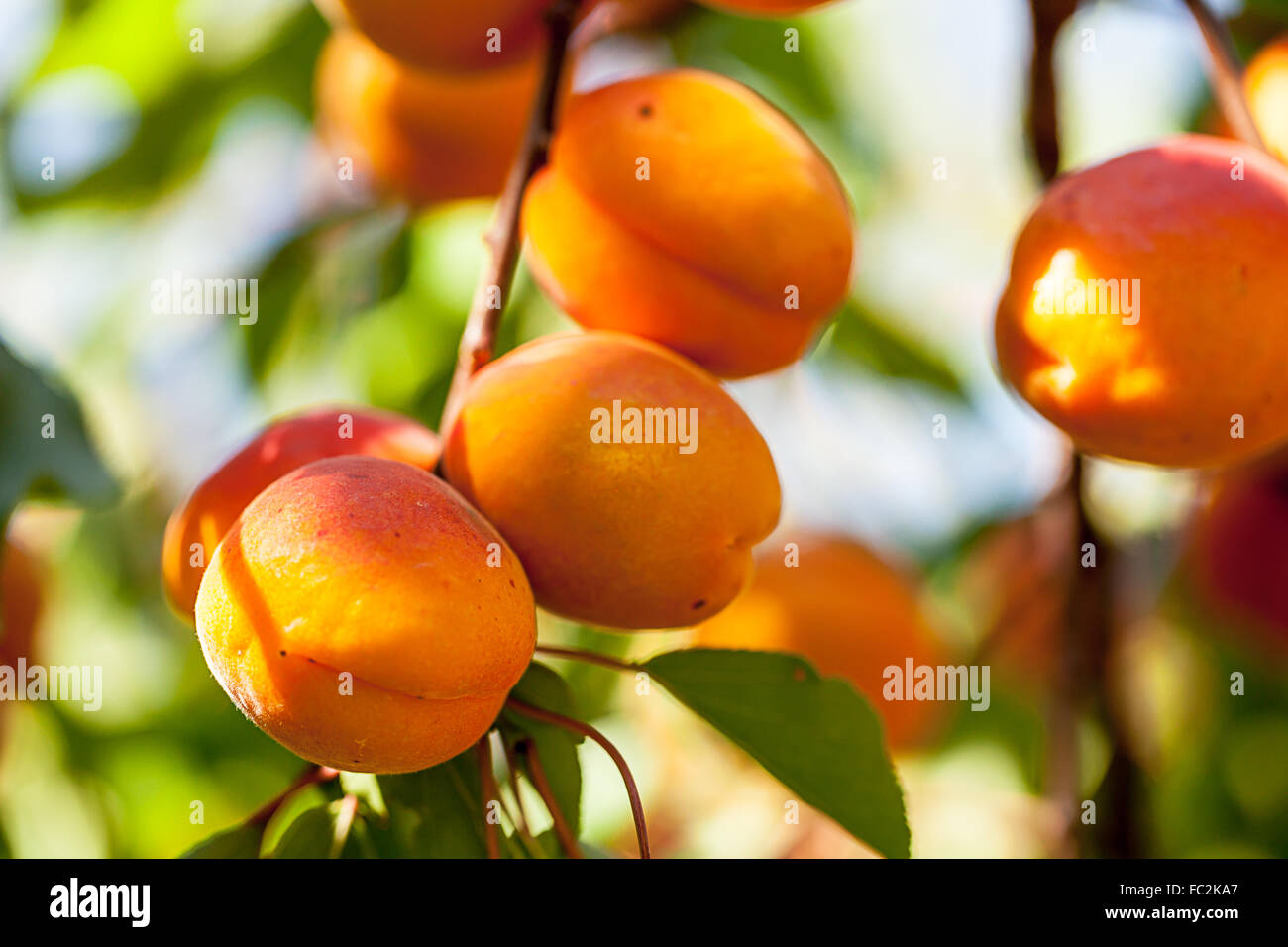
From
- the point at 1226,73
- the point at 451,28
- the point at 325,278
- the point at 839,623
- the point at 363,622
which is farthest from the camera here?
the point at 325,278

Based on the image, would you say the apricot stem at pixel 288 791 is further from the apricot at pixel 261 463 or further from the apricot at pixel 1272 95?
the apricot at pixel 1272 95

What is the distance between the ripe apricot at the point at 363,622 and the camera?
67cm

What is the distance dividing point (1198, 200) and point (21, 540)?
1.56m

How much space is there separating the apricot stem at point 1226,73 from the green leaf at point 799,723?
0.50m

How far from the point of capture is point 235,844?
896 mm

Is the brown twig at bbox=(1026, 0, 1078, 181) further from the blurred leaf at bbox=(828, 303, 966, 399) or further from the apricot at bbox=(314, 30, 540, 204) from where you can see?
the apricot at bbox=(314, 30, 540, 204)

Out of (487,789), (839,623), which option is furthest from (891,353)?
(487,789)

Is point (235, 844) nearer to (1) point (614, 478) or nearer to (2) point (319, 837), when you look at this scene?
(2) point (319, 837)

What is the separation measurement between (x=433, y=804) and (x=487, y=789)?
2.7 inches

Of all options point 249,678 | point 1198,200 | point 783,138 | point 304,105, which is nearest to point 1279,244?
point 1198,200

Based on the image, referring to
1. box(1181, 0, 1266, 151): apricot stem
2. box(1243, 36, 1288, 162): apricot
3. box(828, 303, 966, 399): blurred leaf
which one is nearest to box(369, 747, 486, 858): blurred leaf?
box(1181, 0, 1266, 151): apricot stem

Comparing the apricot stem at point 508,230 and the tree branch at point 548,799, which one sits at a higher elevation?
the apricot stem at point 508,230

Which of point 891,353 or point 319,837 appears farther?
point 891,353

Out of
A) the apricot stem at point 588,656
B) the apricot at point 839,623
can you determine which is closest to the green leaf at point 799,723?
the apricot stem at point 588,656
